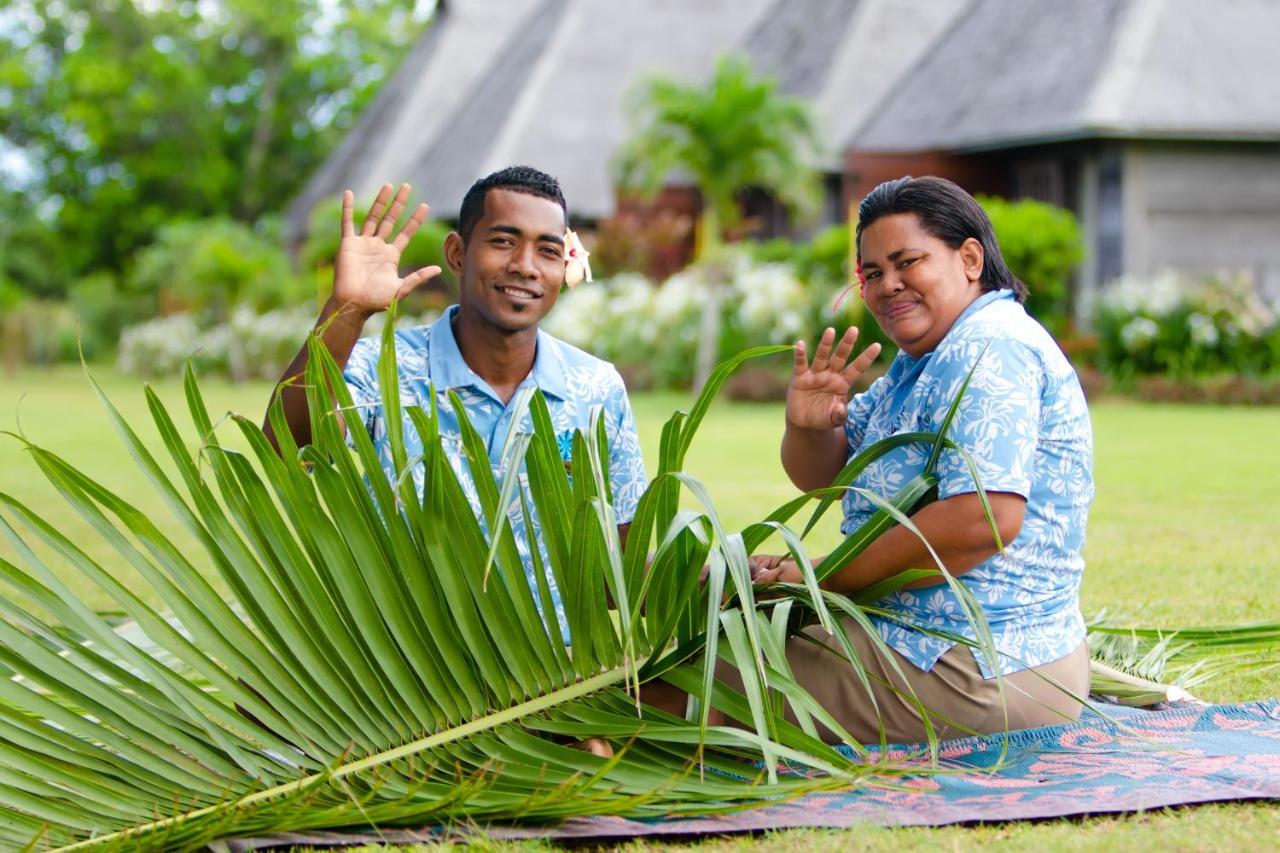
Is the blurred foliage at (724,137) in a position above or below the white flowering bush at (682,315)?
above

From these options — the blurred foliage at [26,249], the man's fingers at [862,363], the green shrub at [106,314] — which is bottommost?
the man's fingers at [862,363]

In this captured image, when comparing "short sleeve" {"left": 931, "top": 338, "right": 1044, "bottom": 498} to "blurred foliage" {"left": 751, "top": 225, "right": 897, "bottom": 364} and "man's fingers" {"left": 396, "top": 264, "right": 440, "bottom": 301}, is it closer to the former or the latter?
"man's fingers" {"left": 396, "top": 264, "right": 440, "bottom": 301}

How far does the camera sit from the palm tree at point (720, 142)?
59.8ft

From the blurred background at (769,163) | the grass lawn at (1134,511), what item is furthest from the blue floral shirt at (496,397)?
the blurred background at (769,163)

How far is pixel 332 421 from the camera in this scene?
9.83 feet

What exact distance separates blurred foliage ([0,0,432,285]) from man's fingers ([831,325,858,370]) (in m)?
40.7

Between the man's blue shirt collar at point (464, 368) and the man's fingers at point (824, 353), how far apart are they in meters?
0.65

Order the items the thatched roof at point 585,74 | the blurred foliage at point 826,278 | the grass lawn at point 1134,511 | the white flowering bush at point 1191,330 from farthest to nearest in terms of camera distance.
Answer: the thatched roof at point 585,74
the blurred foliage at point 826,278
the white flowering bush at point 1191,330
the grass lawn at point 1134,511

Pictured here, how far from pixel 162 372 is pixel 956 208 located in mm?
27433

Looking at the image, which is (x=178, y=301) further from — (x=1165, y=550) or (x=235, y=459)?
(x=235, y=459)

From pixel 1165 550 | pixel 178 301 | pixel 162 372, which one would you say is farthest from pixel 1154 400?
pixel 178 301

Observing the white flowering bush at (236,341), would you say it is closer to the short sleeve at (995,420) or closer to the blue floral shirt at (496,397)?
the blue floral shirt at (496,397)

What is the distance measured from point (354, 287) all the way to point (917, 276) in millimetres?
1243

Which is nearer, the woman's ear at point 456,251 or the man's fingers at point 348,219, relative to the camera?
the man's fingers at point 348,219
